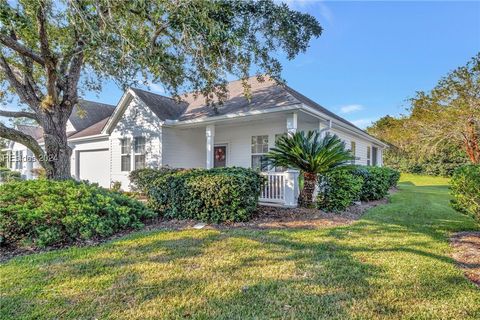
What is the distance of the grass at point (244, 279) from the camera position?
278cm

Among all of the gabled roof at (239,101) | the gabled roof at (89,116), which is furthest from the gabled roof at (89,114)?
the gabled roof at (239,101)

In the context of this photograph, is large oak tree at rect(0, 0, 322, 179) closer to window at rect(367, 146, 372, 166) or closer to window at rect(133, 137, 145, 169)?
window at rect(133, 137, 145, 169)

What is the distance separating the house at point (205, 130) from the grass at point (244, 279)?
171 inches

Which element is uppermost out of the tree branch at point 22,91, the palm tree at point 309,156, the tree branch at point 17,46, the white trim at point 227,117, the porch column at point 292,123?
the tree branch at point 17,46

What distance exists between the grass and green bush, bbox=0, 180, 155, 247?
0.58 m

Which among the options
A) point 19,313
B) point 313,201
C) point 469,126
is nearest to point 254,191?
point 313,201

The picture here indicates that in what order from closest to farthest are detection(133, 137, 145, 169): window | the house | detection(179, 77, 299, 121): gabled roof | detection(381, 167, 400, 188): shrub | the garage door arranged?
detection(179, 77, 299, 121): gabled roof < the house < detection(133, 137, 145, 169): window < detection(381, 167, 400, 188): shrub < the garage door

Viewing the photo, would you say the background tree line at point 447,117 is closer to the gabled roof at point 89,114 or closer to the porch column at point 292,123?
the porch column at point 292,123

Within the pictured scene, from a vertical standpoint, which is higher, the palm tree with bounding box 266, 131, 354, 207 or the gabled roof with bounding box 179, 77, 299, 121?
the gabled roof with bounding box 179, 77, 299, 121

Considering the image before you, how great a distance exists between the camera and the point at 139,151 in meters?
13.4

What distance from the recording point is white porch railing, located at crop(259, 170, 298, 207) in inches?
332

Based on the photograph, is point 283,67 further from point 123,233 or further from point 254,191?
point 123,233

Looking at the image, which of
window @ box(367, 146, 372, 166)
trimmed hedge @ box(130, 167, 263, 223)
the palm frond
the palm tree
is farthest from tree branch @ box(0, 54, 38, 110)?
window @ box(367, 146, 372, 166)

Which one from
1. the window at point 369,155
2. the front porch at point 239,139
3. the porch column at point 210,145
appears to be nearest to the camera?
the front porch at point 239,139
